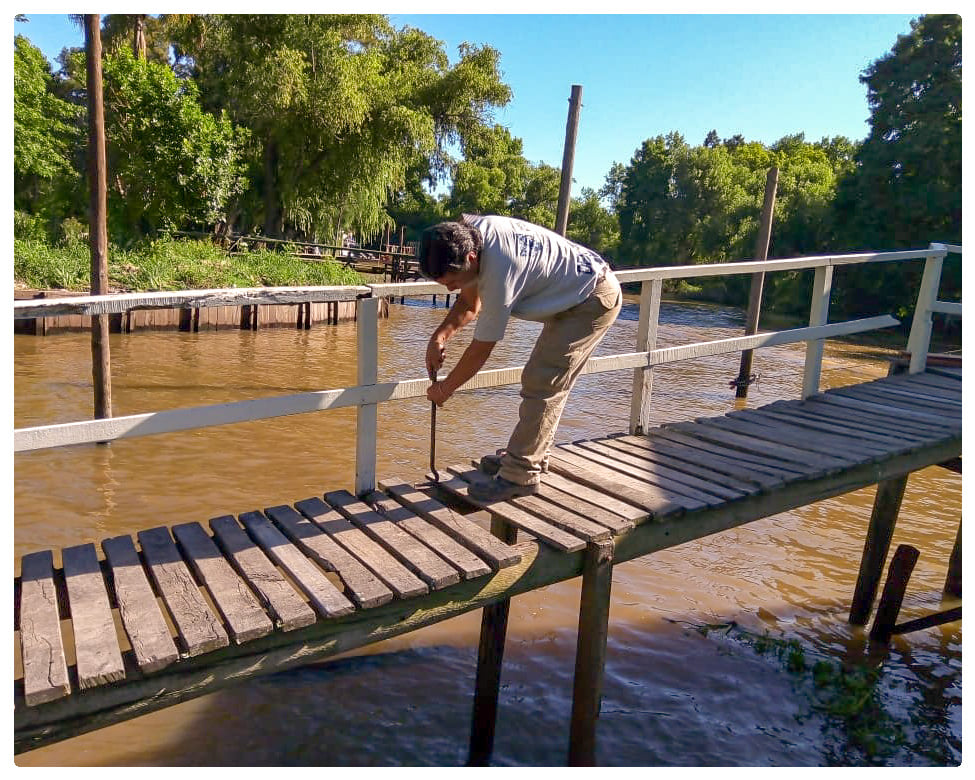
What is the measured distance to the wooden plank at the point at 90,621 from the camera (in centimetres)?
254

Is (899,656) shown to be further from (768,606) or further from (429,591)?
(429,591)

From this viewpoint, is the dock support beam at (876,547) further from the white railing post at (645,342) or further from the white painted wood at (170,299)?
the white painted wood at (170,299)

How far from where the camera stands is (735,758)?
4547 mm

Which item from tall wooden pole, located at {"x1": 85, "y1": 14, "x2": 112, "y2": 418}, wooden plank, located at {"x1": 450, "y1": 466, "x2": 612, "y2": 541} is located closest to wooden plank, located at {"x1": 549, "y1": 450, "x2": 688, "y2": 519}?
wooden plank, located at {"x1": 450, "y1": 466, "x2": 612, "y2": 541}

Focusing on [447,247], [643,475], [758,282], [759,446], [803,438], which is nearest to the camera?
[447,247]

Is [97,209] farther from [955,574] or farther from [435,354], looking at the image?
[955,574]

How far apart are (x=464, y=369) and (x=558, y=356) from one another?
1.72 ft

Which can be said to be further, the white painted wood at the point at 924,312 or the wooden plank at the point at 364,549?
the white painted wood at the point at 924,312

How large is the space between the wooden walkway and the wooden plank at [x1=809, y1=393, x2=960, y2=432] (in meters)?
0.27

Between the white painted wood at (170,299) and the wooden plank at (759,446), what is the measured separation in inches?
106

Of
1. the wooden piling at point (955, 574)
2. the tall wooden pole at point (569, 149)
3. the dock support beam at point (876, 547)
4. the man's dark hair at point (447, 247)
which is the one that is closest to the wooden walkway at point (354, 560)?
the dock support beam at point (876, 547)

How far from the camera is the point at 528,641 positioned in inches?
226

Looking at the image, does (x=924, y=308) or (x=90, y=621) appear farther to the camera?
(x=924, y=308)

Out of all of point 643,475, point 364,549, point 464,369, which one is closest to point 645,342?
point 643,475
